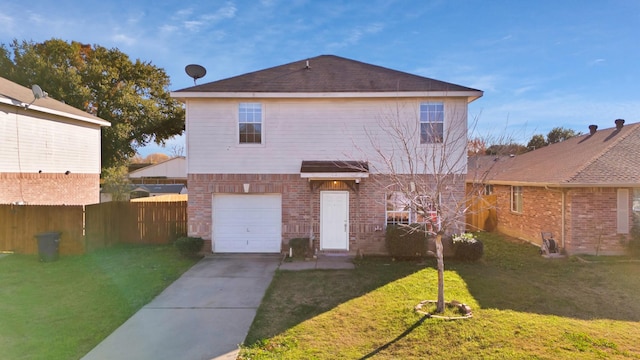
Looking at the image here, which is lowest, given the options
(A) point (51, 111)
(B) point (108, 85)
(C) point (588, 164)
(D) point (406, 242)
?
(D) point (406, 242)

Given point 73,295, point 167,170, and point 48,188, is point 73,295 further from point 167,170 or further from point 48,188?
point 167,170

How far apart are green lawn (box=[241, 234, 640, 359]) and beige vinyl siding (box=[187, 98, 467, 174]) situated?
3.87 m

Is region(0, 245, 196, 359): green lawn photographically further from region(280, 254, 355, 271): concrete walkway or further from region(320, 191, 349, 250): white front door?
region(320, 191, 349, 250): white front door

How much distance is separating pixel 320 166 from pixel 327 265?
3.15 m

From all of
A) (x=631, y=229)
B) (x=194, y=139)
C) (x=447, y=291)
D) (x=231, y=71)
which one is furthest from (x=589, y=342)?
(x=231, y=71)

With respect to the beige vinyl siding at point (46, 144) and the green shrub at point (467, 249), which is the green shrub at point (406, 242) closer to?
the green shrub at point (467, 249)

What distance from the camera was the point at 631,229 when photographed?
A: 11.5m

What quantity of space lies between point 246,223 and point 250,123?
133 inches

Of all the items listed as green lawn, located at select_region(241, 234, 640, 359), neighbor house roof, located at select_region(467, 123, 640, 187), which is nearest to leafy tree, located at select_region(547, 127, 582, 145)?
neighbor house roof, located at select_region(467, 123, 640, 187)

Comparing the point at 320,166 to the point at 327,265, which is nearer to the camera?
the point at 327,265

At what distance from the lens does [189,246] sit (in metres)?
11.0

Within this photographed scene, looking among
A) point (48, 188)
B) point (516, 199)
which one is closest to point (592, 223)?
point (516, 199)

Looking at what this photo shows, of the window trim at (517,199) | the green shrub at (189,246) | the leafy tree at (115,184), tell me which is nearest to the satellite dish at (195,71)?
the green shrub at (189,246)

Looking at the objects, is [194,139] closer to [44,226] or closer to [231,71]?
[231,71]
